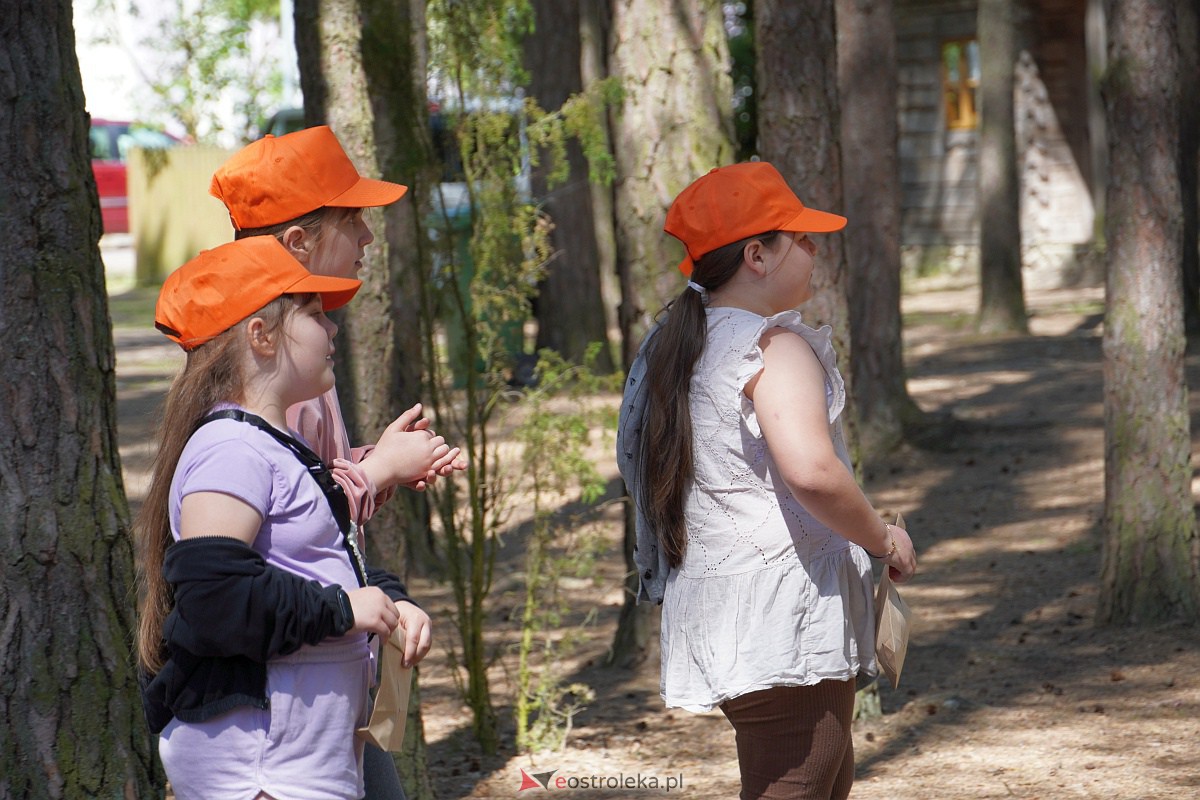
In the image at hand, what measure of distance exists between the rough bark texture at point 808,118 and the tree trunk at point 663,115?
215 millimetres

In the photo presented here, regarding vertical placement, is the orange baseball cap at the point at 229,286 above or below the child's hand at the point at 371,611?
above

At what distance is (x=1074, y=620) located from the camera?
652 cm

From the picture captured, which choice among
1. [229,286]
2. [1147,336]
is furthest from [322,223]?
[1147,336]

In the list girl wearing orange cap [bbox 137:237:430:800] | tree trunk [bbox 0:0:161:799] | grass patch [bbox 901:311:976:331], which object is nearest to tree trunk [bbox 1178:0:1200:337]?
grass patch [bbox 901:311:976:331]

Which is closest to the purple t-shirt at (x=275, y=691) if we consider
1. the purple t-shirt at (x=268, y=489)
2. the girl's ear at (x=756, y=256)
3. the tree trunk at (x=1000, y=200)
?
the purple t-shirt at (x=268, y=489)

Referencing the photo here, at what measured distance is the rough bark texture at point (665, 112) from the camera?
217 inches

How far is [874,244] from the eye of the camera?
10062mm

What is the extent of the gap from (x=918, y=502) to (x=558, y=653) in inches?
169

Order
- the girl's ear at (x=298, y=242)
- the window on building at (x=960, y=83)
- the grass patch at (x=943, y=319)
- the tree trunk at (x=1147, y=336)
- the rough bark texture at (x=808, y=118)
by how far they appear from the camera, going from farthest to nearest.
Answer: the window on building at (x=960, y=83) < the grass patch at (x=943, y=319) < the tree trunk at (x=1147, y=336) < the rough bark texture at (x=808, y=118) < the girl's ear at (x=298, y=242)

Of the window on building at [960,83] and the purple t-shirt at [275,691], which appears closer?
the purple t-shirt at [275,691]

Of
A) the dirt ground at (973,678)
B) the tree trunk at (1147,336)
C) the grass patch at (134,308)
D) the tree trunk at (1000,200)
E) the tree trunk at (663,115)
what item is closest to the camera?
the dirt ground at (973,678)

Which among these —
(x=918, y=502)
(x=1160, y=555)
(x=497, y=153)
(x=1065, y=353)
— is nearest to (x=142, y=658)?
(x=497, y=153)

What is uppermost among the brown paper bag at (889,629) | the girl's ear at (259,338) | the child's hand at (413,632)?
the girl's ear at (259,338)

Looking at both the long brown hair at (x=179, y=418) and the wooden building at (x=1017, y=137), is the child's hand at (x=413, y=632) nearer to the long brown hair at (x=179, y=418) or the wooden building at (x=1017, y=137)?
the long brown hair at (x=179, y=418)
